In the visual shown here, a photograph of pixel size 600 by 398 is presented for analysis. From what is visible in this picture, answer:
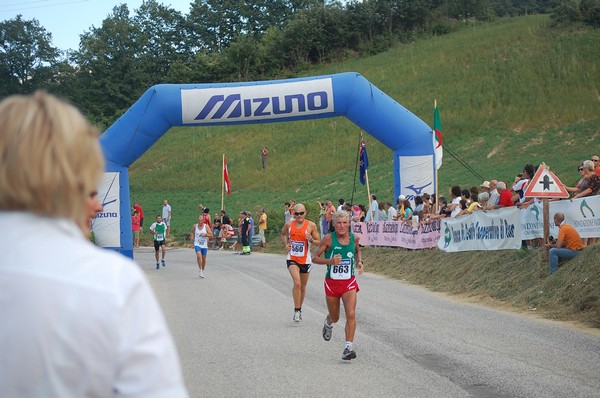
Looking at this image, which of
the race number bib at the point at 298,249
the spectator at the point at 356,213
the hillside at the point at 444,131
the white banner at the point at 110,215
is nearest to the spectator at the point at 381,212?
the spectator at the point at 356,213

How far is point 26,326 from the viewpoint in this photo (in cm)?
198

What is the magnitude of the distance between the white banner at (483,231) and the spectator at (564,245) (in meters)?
2.00

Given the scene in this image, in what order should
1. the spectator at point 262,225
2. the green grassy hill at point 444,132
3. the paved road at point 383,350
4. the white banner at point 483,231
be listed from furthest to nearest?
1. the green grassy hill at point 444,132
2. the spectator at point 262,225
3. the white banner at point 483,231
4. the paved road at point 383,350

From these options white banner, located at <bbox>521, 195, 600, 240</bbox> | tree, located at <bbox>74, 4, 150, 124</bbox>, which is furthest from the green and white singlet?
tree, located at <bbox>74, 4, 150, 124</bbox>

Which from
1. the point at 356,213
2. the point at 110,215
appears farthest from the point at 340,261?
the point at 356,213

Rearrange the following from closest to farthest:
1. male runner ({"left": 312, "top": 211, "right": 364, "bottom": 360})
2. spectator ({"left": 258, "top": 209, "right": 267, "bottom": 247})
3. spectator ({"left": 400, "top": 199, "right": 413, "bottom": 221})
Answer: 1. male runner ({"left": 312, "top": 211, "right": 364, "bottom": 360})
2. spectator ({"left": 400, "top": 199, "right": 413, "bottom": 221})
3. spectator ({"left": 258, "top": 209, "right": 267, "bottom": 247})

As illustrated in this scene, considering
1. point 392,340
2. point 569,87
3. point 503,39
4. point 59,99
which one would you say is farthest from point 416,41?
point 59,99

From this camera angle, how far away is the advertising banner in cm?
2227

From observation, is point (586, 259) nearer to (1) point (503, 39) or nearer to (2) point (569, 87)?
(2) point (569, 87)

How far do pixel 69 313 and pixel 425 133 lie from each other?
21.2 metres

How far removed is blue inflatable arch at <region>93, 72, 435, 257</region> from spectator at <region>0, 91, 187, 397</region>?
803 inches

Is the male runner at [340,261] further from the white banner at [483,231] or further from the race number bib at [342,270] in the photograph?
the white banner at [483,231]

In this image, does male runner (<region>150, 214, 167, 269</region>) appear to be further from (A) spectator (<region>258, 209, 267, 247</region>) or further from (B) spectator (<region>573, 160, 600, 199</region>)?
(B) spectator (<region>573, 160, 600, 199</region>)

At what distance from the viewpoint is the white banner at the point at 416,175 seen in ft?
74.7
